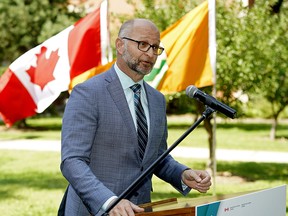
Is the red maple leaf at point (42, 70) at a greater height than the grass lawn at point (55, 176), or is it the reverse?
the red maple leaf at point (42, 70)

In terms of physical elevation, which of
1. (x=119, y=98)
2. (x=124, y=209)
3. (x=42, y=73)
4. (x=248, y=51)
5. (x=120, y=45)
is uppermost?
(x=120, y=45)

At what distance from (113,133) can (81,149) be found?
222mm

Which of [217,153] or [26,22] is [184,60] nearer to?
[217,153]

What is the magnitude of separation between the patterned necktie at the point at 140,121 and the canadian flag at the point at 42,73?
5.70 m

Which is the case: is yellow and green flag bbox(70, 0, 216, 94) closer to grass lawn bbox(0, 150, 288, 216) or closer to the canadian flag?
the canadian flag

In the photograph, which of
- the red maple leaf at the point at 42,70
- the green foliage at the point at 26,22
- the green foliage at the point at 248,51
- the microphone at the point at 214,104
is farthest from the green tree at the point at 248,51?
the green foliage at the point at 26,22

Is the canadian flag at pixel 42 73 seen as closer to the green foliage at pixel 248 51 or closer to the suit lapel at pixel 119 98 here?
the green foliage at pixel 248 51

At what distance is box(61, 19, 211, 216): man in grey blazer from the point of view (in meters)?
3.30

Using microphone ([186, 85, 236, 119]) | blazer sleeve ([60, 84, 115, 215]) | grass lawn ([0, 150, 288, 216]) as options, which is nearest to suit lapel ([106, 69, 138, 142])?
blazer sleeve ([60, 84, 115, 215])

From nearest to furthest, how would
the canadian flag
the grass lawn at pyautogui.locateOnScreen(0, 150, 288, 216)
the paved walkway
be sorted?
the canadian flag < the grass lawn at pyautogui.locateOnScreen(0, 150, 288, 216) < the paved walkway

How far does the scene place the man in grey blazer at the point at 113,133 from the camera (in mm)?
3301

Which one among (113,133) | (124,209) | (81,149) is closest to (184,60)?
(113,133)

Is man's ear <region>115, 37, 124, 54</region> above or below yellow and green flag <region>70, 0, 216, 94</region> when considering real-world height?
above

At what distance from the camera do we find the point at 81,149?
3322mm
